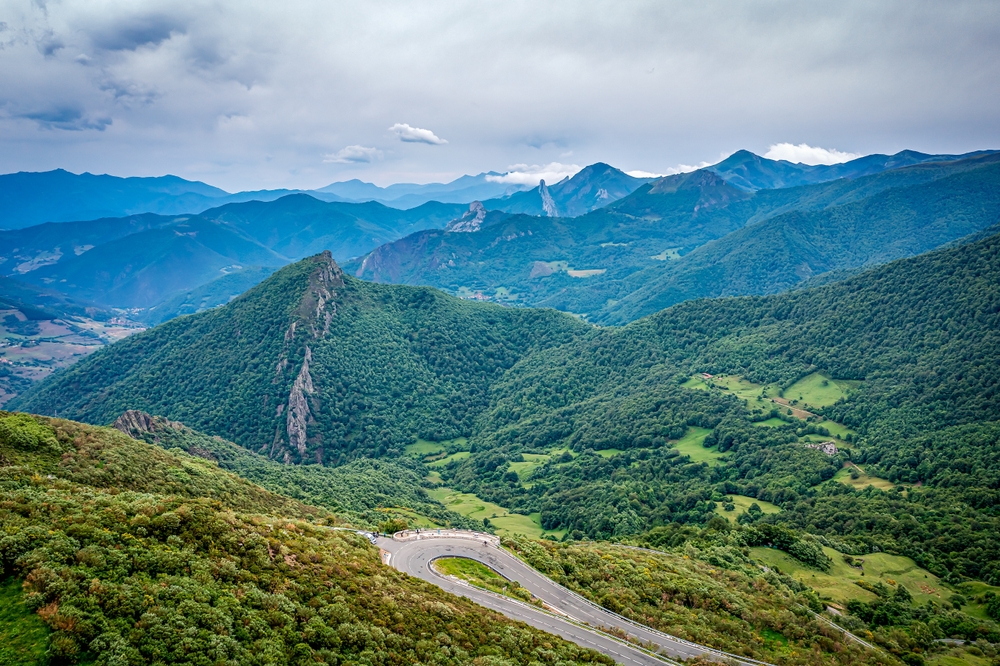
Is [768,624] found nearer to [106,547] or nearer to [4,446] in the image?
[106,547]

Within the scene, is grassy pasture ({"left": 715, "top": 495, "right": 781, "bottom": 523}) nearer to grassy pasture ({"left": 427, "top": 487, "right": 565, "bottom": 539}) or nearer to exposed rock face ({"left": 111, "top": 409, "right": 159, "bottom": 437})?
grassy pasture ({"left": 427, "top": 487, "right": 565, "bottom": 539})

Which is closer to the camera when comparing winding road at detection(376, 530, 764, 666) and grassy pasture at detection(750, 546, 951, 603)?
winding road at detection(376, 530, 764, 666)

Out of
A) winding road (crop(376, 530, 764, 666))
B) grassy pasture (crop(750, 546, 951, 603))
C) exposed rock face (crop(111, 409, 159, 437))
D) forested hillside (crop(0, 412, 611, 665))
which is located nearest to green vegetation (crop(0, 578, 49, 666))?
forested hillside (crop(0, 412, 611, 665))

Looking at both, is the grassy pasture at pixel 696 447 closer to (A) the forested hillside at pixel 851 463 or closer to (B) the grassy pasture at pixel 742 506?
(A) the forested hillside at pixel 851 463

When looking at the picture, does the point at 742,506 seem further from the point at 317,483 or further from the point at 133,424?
the point at 133,424

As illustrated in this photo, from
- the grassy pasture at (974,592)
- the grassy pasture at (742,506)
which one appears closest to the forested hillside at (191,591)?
the grassy pasture at (974,592)

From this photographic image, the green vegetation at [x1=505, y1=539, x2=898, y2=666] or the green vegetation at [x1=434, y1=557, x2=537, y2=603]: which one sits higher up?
the green vegetation at [x1=434, y1=557, x2=537, y2=603]

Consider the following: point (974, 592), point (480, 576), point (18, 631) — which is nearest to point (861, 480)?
point (974, 592)
